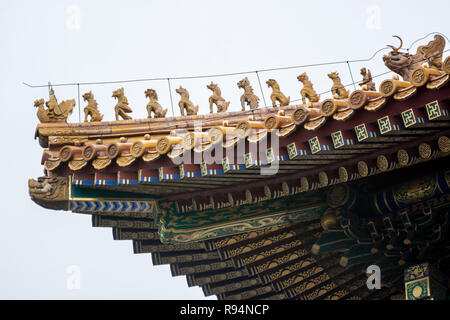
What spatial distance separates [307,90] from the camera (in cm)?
858

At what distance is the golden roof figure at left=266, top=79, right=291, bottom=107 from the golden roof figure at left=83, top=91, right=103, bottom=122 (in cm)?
214

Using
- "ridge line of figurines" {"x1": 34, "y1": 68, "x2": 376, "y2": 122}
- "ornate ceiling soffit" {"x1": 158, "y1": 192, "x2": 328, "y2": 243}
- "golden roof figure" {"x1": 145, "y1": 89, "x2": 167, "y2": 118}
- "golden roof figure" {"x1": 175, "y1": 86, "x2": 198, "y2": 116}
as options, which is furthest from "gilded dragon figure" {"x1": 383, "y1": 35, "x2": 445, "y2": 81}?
"golden roof figure" {"x1": 145, "y1": 89, "x2": 167, "y2": 118}

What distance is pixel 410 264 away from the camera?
25.4ft

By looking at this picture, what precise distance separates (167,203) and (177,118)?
1.32 meters

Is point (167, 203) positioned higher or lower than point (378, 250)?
higher

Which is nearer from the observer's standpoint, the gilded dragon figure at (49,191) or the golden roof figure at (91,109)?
the gilded dragon figure at (49,191)

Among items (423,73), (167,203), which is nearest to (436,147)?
(423,73)

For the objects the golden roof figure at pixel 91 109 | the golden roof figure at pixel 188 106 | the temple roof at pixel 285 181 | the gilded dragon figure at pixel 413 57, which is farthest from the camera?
the golden roof figure at pixel 188 106

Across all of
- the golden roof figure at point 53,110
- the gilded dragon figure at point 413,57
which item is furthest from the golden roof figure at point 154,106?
the gilded dragon figure at point 413,57

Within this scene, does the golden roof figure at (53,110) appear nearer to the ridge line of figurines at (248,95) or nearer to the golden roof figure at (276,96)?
the ridge line of figurines at (248,95)

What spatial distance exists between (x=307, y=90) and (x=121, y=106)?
227 cm

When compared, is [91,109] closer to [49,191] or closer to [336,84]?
[49,191]

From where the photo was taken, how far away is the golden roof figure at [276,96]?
8.71 meters

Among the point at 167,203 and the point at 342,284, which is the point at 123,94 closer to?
the point at 167,203
